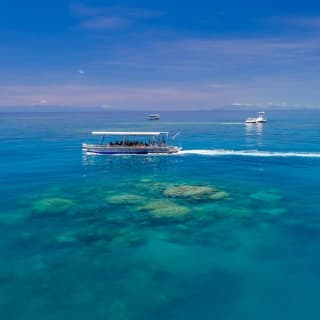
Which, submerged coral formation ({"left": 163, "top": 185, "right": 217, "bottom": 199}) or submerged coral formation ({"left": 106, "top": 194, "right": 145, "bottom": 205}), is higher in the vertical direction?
submerged coral formation ({"left": 163, "top": 185, "right": 217, "bottom": 199})

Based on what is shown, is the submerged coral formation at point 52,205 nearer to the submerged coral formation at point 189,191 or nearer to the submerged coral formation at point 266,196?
the submerged coral formation at point 189,191

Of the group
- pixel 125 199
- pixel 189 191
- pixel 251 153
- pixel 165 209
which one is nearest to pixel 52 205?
pixel 125 199

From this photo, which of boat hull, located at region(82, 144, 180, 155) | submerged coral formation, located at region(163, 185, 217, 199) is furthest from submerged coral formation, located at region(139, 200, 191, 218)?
boat hull, located at region(82, 144, 180, 155)

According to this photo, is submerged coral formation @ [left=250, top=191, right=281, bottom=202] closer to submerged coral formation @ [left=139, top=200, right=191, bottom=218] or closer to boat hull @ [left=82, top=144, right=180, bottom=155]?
submerged coral formation @ [left=139, top=200, right=191, bottom=218]

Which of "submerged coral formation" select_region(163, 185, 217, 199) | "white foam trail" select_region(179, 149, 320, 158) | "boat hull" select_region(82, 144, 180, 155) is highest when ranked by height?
"boat hull" select_region(82, 144, 180, 155)

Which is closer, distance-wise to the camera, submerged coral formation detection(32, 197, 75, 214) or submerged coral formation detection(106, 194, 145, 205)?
submerged coral formation detection(32, 197, 75, 214)

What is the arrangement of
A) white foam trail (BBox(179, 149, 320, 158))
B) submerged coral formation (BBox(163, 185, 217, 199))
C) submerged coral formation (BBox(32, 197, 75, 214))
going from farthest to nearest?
white foam trail (BBox(179, 149, 320, 158)), submerged coral formation (BBox(163, 185, 217, 199)), submerged coral formation (BBox(32, 197, 75, 214))

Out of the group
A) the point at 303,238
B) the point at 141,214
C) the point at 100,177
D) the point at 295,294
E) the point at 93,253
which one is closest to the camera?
the point at 295,294

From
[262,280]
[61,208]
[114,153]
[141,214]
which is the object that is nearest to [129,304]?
[262,280]

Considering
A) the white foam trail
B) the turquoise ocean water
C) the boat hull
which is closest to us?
the turquoise ocean water

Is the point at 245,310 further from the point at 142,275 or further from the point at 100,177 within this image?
the point at 100,177
